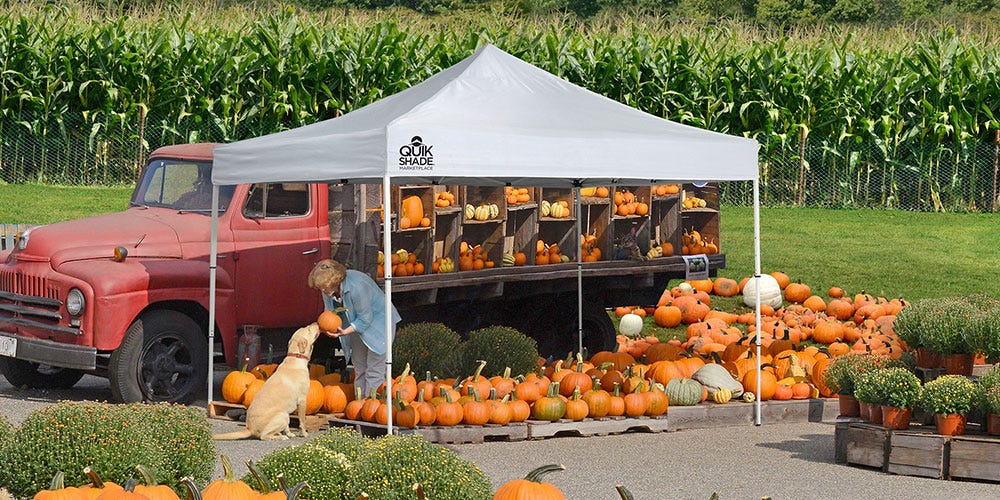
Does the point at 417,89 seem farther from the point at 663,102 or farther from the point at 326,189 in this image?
the point at 663,102

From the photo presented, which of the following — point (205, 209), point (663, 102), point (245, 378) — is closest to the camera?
point (245, 378)

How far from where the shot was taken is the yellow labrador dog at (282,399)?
9453 millimetres

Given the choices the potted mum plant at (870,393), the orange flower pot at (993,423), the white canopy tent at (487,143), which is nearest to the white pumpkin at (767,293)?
the white canopy tent at (487,143)

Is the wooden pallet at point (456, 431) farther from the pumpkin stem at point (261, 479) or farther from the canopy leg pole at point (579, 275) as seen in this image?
the pumpkin stem at point (261, 479)

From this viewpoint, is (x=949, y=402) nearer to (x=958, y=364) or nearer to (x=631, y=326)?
(x=958, y=364)

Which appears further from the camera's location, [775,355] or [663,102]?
[663,102]

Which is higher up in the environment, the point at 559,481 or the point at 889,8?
the point at 889,8

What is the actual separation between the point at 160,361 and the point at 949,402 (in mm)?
5788

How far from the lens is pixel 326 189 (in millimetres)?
11688

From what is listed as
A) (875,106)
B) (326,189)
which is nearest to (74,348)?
(326,189)

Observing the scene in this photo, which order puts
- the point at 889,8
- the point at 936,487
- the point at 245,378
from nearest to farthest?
the point at 936,487
the point at 245,378
the point at 889,8

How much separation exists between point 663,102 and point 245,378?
46.1ft

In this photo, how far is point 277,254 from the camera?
11.4 meters

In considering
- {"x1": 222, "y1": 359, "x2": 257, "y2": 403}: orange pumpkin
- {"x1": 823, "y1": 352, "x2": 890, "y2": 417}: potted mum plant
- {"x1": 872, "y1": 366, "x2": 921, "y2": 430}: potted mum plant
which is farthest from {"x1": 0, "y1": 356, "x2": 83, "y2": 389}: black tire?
{"x1": 872, "y1": 366, "x2": 921, "y2": 430}: potted mum plant
